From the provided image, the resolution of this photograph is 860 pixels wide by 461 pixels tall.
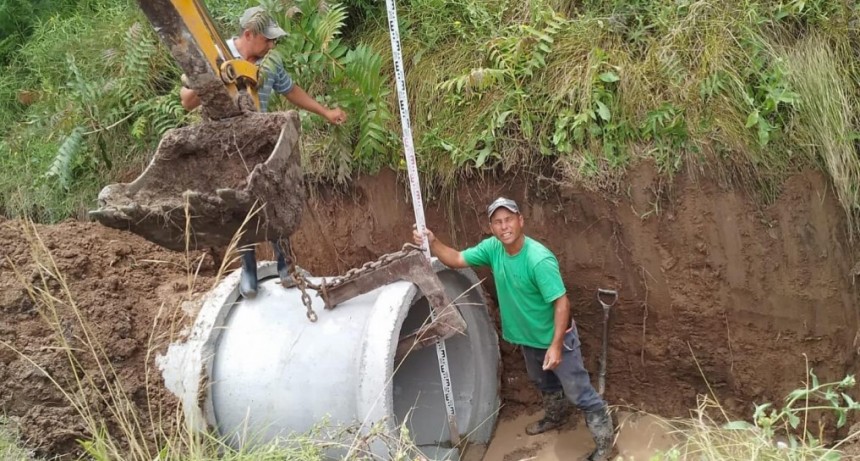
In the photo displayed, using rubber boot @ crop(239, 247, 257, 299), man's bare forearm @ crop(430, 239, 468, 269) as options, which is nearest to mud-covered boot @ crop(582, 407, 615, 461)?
man's bare forearm @ crop(430, 239, 468, 269)

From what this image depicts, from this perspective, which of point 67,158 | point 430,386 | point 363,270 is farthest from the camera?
point 67,158

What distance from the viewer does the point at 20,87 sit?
727cm

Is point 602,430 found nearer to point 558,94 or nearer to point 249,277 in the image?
point 558,94

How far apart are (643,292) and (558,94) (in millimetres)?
1354

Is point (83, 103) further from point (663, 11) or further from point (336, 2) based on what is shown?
point (663, 11)

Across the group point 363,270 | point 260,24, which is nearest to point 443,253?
point 363,270

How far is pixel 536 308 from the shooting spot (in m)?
4.12

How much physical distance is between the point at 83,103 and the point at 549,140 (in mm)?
4206

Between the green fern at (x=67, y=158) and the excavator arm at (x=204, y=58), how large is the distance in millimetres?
2993

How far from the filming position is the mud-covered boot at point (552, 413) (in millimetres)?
4492

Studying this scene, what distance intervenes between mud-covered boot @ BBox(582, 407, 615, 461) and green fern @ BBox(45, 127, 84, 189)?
458 cm

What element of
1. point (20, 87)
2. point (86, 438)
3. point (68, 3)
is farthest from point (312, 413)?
point (68, 3)

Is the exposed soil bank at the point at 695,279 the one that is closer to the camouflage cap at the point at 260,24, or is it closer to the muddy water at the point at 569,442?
the muddy water at the point at 569,442

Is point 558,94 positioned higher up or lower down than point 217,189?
lower down
